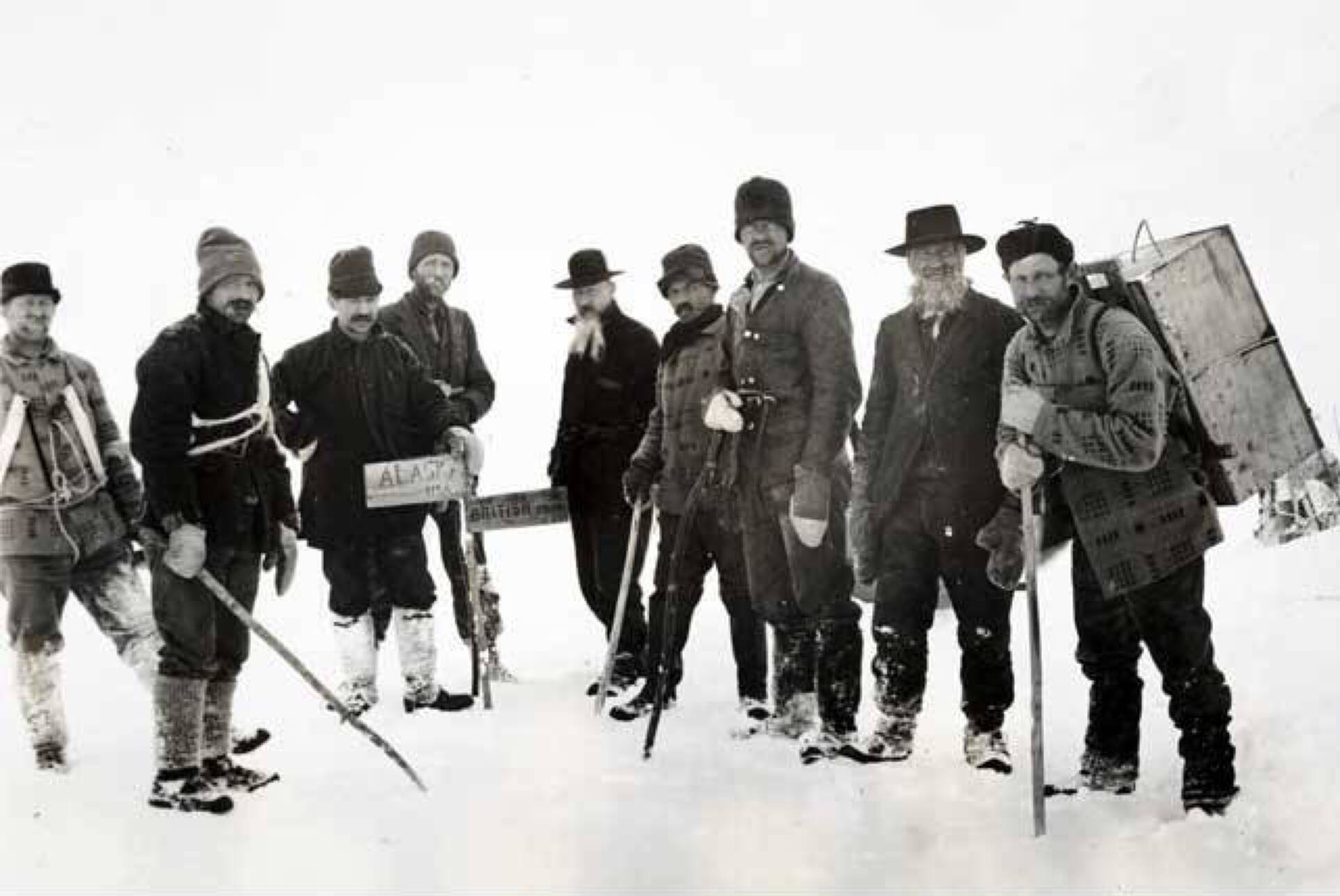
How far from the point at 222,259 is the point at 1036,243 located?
321cm

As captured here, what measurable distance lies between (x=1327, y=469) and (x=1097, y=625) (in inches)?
47.9

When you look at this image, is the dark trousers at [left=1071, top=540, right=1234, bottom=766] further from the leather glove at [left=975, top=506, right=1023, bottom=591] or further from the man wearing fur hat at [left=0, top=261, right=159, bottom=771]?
the man wearing fur hat at [left=0, top=261, right=159, bottom=771]

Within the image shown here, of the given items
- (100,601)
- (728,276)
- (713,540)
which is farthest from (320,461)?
(728,276)

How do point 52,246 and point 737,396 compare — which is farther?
point 52,246

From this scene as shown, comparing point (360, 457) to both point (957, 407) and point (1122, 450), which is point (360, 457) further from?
point (1122, 450)

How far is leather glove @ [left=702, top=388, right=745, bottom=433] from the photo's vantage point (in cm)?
516

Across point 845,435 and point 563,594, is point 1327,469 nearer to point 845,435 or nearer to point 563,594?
point 845,435

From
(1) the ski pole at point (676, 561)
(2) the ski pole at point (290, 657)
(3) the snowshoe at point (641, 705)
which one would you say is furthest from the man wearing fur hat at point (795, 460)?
(2) the ski pole at point (290, 657)

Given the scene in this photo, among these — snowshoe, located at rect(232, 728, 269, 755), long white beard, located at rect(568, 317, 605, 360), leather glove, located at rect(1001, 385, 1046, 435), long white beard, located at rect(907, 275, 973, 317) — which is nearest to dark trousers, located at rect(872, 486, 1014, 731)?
leather glove, located at rect(1001, 385, 1046, 435)

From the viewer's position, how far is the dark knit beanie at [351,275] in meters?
6.03

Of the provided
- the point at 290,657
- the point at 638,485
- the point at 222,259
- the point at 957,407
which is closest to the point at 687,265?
the point at 638,485

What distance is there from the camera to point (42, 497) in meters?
5.11

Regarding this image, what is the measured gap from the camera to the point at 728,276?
691 inches

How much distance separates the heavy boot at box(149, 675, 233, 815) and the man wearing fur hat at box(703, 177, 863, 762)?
8.08ft
